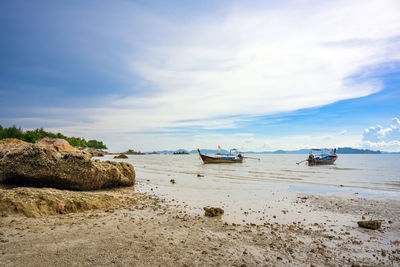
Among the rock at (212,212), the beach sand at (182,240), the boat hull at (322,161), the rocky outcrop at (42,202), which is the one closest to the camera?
the beach sand at (182,240)

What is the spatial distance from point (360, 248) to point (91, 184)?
430 inches

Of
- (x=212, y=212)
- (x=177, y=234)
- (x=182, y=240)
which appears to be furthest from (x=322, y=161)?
(x=182, y=240)

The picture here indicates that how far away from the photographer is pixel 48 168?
9.53m

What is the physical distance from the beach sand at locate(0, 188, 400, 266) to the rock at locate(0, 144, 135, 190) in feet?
10.7

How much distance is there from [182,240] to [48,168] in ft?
24.1

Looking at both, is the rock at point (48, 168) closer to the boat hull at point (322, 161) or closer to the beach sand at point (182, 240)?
the beach sand at point (182, 240)

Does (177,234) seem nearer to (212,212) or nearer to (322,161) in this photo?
(212,212)

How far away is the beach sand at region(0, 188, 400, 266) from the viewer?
14.3 ft

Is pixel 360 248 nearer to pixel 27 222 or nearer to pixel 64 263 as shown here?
pixel 64 263

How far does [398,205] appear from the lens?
10.5 meters

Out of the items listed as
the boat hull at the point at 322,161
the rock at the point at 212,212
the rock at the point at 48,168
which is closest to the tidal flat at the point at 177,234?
the rock at the point at 212,212

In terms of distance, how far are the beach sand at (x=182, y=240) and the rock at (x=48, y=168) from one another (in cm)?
326

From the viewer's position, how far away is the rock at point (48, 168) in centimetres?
938

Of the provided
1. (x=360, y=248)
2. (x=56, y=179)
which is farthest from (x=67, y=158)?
(x=360, y=248)
